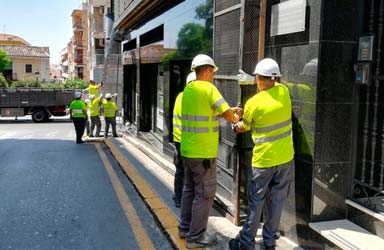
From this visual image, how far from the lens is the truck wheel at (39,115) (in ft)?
81.6

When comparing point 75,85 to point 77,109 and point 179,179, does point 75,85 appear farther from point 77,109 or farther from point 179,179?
point 179,179

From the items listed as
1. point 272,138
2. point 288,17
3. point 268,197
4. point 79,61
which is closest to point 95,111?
point 288,17

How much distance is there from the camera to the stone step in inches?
131

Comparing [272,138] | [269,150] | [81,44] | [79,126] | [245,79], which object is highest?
[81,44]

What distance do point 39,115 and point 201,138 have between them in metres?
23.0

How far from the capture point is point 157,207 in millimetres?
5457

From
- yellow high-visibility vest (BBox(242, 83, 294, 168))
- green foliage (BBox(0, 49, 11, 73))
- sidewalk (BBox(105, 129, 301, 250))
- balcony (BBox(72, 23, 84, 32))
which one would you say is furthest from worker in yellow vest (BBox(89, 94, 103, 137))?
balcony (BBox(72, 23, 84, 32))

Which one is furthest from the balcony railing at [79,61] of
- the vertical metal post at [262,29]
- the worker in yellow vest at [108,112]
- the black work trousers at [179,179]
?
the vertical metal post at [262,29]

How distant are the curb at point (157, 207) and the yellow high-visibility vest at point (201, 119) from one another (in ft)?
3.24

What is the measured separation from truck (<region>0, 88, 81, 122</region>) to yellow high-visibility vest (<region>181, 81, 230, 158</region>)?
2230cm

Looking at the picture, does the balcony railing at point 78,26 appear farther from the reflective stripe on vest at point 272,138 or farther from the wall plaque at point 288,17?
the reflective stripe on vest at point 272,138

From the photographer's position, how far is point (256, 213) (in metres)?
3.77

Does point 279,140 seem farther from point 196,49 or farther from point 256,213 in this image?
point 196,49

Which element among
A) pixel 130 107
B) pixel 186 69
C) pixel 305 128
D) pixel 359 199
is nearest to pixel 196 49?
pixel 186 69
